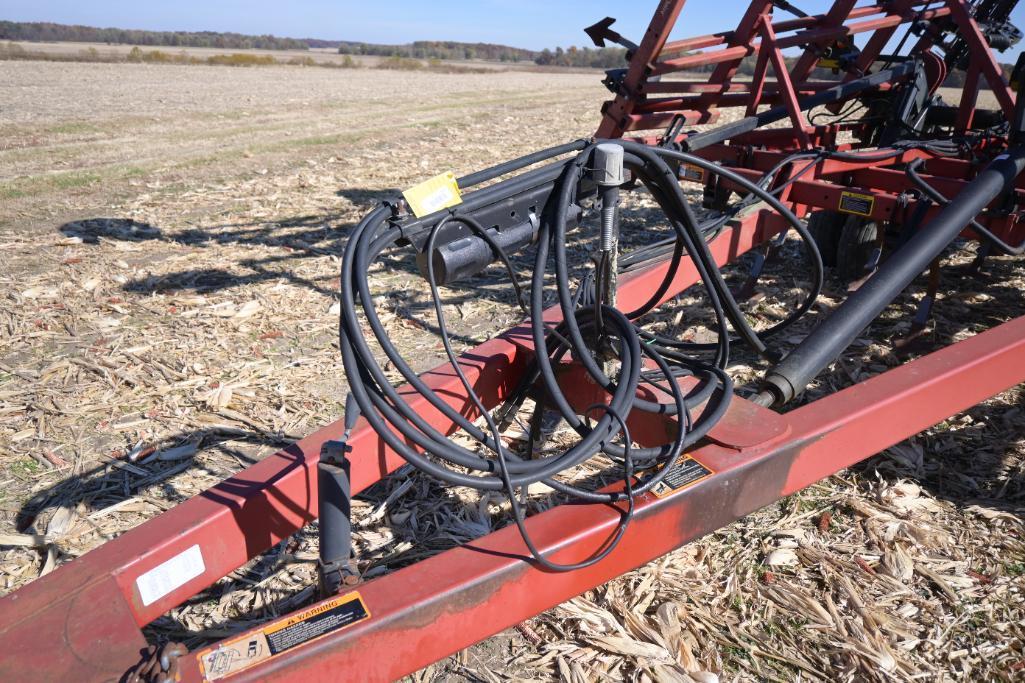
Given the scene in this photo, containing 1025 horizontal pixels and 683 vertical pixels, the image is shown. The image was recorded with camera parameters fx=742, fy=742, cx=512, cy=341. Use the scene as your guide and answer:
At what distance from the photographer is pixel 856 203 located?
438 centimetres

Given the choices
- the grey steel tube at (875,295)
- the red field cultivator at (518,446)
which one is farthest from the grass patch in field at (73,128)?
the grey steel tube at (875,295)

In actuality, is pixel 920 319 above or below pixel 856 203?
below

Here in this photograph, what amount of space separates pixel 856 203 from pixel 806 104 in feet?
4.49

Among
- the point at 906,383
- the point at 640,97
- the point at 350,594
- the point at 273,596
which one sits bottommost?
the point at 273,596

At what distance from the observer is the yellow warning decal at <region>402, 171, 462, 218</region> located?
2.04m

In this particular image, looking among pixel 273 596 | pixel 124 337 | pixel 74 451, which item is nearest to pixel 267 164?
pixel 124 337

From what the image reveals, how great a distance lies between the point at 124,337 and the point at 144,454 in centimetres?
152

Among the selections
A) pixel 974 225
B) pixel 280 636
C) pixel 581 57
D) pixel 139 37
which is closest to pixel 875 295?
pixel 974 225

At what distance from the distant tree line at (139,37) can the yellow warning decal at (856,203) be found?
67214mm

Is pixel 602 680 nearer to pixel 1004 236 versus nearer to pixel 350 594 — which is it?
pixel 350 594

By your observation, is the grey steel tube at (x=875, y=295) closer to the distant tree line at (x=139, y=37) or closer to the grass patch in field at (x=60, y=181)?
the grass patch in field at (x=60, y=181)

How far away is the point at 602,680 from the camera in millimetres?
2410

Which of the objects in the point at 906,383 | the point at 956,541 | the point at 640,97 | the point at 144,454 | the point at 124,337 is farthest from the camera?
the point at 640,97

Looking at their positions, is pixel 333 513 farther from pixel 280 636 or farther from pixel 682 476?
pixel 682 476
